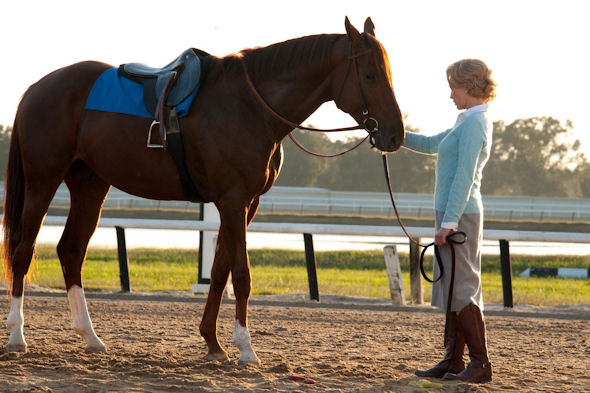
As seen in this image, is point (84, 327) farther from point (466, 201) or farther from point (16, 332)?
point (466, 201)

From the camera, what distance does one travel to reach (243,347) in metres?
5.09

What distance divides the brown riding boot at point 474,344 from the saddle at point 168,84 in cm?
209

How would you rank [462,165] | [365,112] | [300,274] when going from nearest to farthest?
[462,165], [365,112], [300,274]

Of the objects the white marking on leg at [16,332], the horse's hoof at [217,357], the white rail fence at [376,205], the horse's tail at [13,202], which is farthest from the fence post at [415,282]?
the white rail fence at [376,205]

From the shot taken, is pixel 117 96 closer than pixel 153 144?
No

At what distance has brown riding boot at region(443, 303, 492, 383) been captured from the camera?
4816mm

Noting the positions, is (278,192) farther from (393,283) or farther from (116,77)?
(116,77)

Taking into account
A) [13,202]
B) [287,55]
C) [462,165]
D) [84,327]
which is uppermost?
[287,55]

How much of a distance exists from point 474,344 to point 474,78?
156 centimetres

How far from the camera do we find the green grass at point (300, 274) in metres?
10.7

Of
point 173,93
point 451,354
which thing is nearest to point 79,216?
point 173,93

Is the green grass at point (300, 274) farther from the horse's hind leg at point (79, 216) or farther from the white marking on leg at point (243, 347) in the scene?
the white marking on leg at point (243, 347)

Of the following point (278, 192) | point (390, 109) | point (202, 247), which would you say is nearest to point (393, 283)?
point (202, 247)

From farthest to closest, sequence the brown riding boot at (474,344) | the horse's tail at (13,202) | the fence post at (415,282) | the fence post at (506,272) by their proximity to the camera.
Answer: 1. the fence post at (415,282)
2. the fence post at (506,272)
3. the horse's tail at (13,202)
4. the brown riding boot at (474,344)
